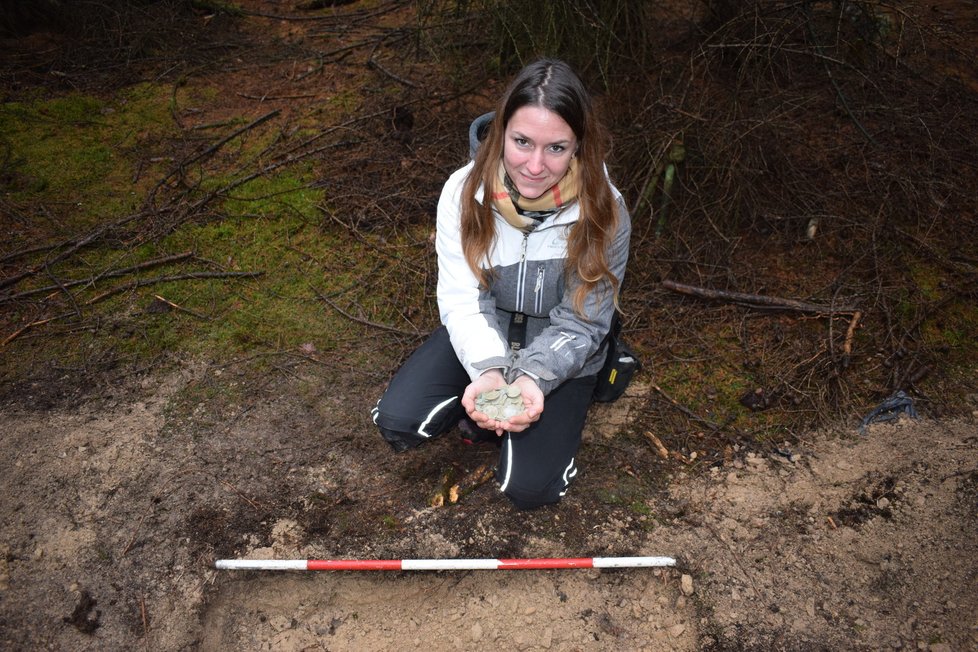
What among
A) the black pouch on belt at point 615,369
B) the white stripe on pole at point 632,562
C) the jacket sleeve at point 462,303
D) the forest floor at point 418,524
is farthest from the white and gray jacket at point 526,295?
the white stripe on pole at point 632,562

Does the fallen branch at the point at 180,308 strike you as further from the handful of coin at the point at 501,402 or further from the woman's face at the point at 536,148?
the woman's face at the point at 536,148

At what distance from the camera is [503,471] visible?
251 cm

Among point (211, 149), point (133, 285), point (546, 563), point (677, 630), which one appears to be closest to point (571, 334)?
point (546, 563)

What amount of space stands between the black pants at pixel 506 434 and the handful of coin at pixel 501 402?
204mm

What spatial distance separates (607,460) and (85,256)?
312cm

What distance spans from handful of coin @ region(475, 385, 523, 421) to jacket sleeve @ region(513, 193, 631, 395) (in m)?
0.10

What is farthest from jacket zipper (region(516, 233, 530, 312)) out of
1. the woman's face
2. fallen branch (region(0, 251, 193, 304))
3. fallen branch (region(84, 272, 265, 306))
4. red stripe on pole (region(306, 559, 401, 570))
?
fallen branch (region(0, 251, 193, 304))

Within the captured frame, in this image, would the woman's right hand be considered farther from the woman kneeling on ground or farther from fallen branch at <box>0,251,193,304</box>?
fallen branch at <box>0,251,193,304</box>

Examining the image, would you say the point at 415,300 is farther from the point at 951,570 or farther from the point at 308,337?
the point at 951,570

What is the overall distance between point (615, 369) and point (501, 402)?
614 mm

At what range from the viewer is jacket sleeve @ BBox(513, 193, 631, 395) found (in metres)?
2.42

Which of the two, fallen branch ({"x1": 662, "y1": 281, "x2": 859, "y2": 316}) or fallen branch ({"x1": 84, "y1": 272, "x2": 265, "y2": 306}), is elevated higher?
fallen branch ({"x1": 662, "y1": 281, "x2": 859, "y2": 316})

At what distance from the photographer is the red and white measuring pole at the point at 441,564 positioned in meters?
2.29

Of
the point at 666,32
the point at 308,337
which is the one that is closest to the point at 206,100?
the point at 308,337
